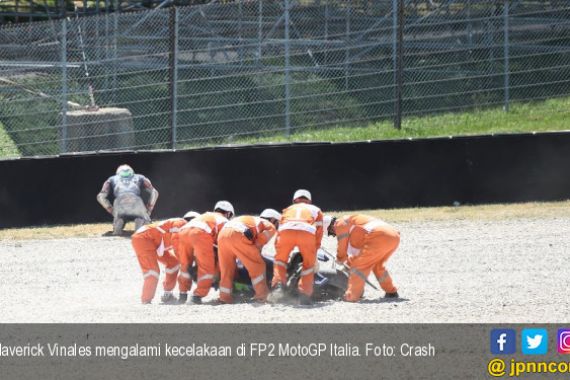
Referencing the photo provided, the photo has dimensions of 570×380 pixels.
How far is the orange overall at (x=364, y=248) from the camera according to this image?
47.1ft

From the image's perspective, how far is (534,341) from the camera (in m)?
11.4

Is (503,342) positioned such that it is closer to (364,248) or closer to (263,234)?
(364,248)

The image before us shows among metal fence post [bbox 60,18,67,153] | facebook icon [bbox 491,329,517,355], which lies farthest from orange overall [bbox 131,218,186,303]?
metal fence post [bbox 60,18,67,153]

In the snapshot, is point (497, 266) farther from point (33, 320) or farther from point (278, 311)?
point (33, 320)

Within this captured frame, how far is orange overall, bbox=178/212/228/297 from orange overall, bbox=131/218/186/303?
358mm

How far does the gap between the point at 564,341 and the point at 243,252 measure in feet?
14.1

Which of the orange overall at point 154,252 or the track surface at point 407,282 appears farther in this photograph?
the orange overall at point 154,252

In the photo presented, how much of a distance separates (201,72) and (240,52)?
109 centimetres

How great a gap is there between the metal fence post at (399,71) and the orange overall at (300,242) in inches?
328

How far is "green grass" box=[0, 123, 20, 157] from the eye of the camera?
2156 centimetres

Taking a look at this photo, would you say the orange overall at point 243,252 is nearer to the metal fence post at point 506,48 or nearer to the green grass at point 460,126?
the green grass at point 460,126

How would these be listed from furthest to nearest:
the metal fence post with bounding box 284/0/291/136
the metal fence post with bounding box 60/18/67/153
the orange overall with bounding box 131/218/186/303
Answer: the metal fence post with bounding box 284/0/291/136, the metal fence post with bounding box 60/18/67/153, the orange overall with bounding box 131/218/186/303

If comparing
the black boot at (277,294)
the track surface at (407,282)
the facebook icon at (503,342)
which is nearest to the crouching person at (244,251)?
the black boot at (277,294)

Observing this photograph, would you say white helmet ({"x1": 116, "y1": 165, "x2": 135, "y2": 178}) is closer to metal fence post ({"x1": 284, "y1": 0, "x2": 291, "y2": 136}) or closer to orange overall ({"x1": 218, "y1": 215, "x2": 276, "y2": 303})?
metal fence post ({"x1": 284, "y1": 0, "x2": 291, "y2": 136})
